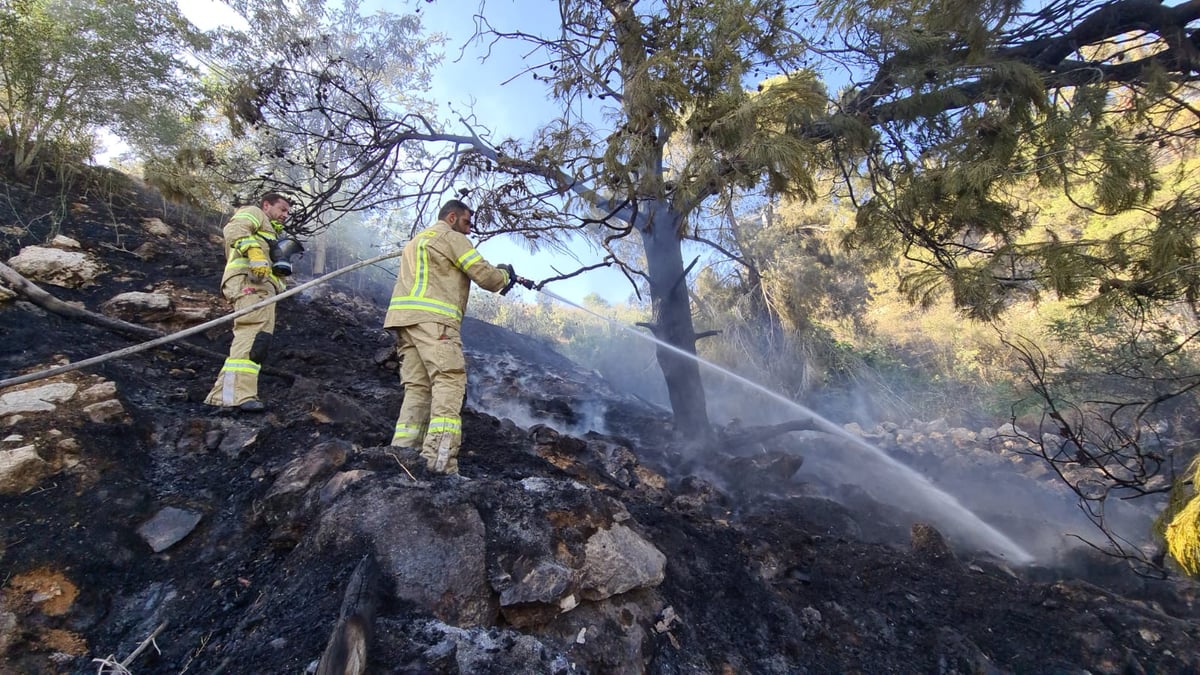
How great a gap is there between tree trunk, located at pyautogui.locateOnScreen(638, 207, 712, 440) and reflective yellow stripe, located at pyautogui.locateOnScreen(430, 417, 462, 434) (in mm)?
4177

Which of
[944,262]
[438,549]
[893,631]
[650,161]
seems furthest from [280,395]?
[944,262]

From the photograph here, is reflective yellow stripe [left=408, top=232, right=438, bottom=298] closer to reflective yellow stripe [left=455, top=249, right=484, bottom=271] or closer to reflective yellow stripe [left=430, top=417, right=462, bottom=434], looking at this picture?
reflective yellow stripe [left=455, top=249, right=484, bottom=271]

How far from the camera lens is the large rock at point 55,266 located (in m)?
4.33

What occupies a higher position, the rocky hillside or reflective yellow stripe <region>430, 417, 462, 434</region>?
reflective yellow stripe <region>430, 417, 462, 434</region>

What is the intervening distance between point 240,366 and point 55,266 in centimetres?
275

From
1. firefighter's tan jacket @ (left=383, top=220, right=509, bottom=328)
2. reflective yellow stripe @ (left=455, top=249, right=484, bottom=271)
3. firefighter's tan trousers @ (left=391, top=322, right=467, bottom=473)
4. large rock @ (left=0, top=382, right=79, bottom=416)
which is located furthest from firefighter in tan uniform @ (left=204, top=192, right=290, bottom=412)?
reflective yellow stripe @ (left=455, top=249, right=484, bottom=271)

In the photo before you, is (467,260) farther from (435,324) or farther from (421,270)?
(435,324)

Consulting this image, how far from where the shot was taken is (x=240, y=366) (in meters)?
3.49

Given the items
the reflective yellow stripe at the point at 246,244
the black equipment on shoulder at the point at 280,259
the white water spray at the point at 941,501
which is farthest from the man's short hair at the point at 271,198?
the white water spray at the point at 941,501

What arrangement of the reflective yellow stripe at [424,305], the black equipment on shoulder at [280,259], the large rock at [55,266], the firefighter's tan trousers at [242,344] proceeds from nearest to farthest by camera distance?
the reflective yellow stripe at [424,305], the firefighter's tan trousers at [242,344], the black equipment on shoulder at [280,259], the large rock at [55,266]

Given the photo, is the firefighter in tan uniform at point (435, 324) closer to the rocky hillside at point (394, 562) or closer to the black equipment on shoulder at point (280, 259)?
the rocky hillside at point (394, 562)

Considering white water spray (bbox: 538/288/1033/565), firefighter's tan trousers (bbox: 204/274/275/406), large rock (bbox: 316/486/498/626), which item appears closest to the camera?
large rock (bbox: 316/486/498/626)

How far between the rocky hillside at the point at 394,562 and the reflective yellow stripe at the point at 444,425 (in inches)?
12.3

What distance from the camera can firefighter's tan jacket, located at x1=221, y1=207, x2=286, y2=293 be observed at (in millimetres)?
3803
